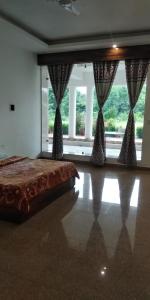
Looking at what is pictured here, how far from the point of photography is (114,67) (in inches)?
211

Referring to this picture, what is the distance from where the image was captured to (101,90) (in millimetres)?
5570

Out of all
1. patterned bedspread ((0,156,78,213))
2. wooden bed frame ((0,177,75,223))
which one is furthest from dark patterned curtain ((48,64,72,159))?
wooden bed frame ((0,177,75,223))

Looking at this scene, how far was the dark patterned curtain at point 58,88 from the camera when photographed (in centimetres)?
584

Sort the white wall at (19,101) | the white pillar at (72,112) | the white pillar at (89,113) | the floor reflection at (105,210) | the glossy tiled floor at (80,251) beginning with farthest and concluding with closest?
the white pillar at (72,112) → the white pillar at (89,113) → the white wall at (19,101) → the floor reflection at (105,210) → the glossy tiled floor at (80,251)

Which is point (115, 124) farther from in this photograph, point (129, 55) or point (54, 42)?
point (54, 42)

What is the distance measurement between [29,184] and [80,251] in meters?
1.09

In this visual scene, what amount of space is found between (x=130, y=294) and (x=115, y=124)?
491cm

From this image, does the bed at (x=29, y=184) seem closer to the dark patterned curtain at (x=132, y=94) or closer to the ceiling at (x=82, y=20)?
the dark patterned curtain at (x=132, y=94)

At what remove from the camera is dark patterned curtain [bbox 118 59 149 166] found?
5.16 metres

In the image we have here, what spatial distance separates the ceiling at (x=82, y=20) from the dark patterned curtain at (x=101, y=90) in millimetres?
732

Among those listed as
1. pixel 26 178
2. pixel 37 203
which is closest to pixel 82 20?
pixel 26 178

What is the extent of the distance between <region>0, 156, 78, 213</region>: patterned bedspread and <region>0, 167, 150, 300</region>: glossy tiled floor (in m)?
0.29

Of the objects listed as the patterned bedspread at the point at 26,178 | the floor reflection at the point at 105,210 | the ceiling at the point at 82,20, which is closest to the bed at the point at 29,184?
the patterned bedspread at the point at 26,178

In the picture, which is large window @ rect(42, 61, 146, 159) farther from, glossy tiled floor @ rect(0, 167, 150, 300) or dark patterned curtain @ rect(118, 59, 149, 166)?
glossy tiled floor @ rect(0, 167, 150, 300)
